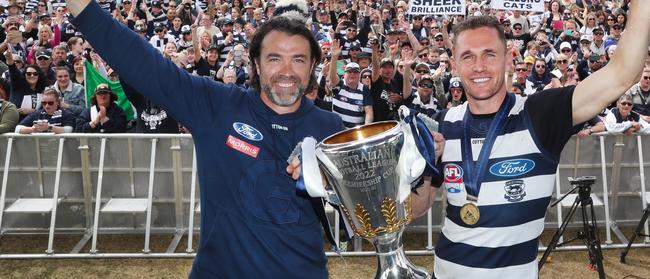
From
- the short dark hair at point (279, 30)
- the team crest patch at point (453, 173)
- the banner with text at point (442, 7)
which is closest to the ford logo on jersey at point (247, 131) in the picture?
the short dark hair at point (279, 30)

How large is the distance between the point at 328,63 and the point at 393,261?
26.6 feet

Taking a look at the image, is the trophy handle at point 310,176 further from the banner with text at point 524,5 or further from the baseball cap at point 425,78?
the banner with text at point 524,5

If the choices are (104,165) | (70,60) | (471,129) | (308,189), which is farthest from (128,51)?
(70,60)

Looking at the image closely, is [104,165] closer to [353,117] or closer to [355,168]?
[353,117]

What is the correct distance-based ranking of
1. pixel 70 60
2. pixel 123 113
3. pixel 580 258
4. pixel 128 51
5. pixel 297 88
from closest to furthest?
pixel 128 51
pixel 297 88
pixel 580 258
pixel 123 113
pixel 70 60

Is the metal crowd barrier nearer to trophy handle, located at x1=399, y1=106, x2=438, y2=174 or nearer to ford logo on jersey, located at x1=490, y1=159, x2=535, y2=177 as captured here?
ford logo on jersey, located at x1=490, y1=159, x2=535, y2=177

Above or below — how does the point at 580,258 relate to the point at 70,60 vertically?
below

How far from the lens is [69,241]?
24.4 ft

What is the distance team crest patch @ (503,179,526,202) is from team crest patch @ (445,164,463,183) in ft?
0.72

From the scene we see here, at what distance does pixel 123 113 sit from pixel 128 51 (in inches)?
230

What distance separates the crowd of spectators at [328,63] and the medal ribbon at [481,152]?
1226mm

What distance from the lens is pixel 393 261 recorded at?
8.48 feet


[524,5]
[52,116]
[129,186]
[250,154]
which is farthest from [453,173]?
[524,5]

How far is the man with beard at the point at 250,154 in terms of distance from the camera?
111 inches
